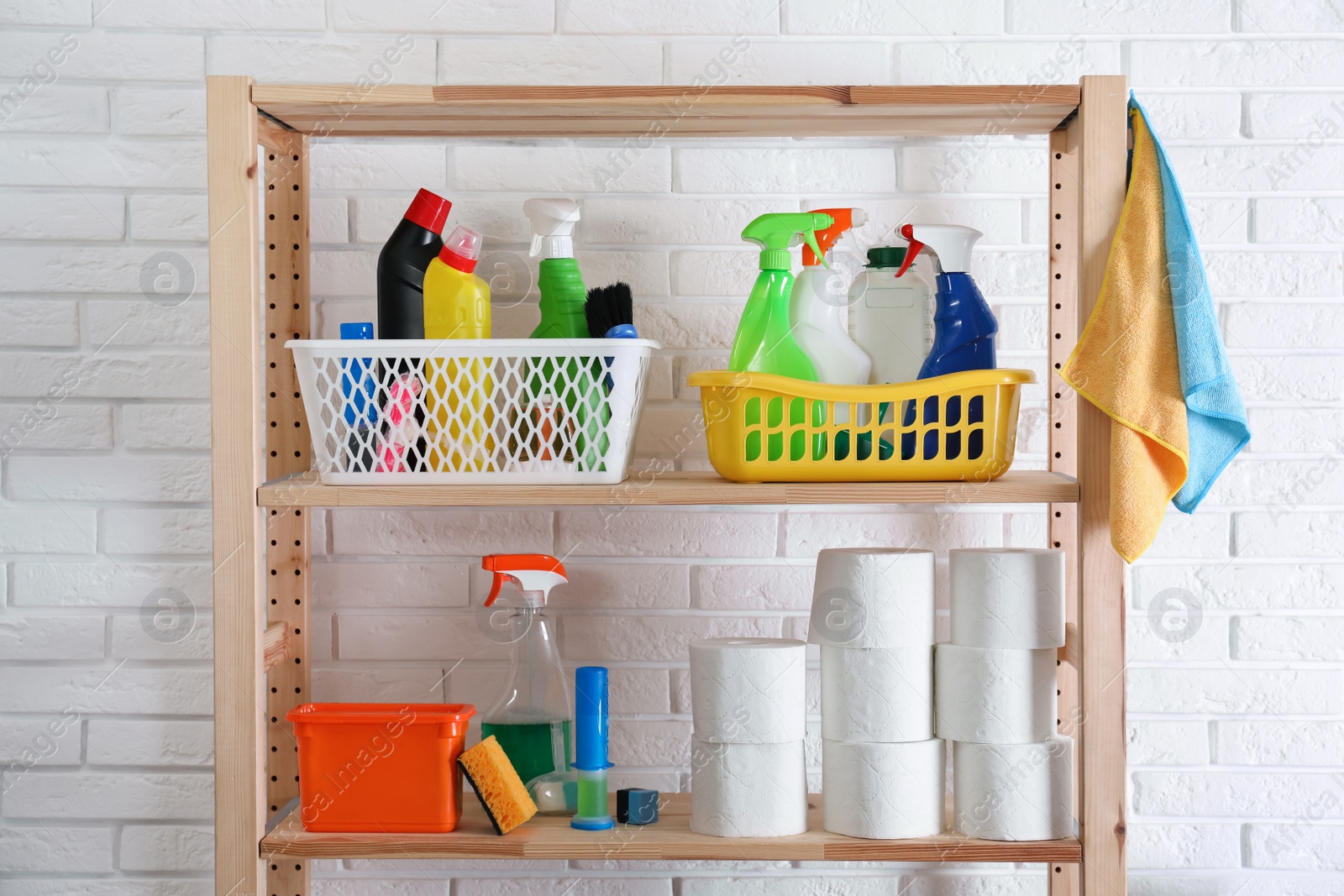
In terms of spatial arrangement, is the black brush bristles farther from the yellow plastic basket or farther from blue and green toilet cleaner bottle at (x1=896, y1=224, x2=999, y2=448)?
blue and green toilet cleaner bottle at (x1=896, y1=224, x2=999, y2=448)

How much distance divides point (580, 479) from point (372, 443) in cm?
20

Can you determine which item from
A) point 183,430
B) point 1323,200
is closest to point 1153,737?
point 1323,200

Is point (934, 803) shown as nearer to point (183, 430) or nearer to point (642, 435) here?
point (642, 435)

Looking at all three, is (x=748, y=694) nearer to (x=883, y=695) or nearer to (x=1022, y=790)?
(x=883, y=695)

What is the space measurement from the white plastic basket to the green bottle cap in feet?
0.84

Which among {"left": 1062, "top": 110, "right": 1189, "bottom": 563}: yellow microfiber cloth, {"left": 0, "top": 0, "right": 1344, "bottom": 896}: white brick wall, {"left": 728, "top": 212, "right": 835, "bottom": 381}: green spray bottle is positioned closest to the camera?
{"left": 1062, "top": 110, "right": 1189, "bottom": 563}: yellow microfiber cloth

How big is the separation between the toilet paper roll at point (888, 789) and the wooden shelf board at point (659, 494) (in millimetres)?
240

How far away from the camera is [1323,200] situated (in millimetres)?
1150

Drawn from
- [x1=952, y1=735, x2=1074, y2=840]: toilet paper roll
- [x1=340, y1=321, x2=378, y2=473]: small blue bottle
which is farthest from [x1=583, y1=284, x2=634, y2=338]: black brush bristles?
[x1=952, y1=735, x2=1074, y2=840]: toilet paper roll

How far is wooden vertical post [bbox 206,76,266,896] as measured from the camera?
89 centimetres

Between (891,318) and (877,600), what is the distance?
0.28 meters

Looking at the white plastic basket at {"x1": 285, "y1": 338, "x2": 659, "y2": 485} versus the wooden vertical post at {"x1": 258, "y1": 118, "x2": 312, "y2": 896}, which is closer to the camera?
the white plastic basket at {"x1": 285, "y1": 338, "x2": 659, "y2": 485}

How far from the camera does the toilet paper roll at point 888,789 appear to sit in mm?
928

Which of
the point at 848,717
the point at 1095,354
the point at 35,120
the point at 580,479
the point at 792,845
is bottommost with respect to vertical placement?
the point at 792,845
